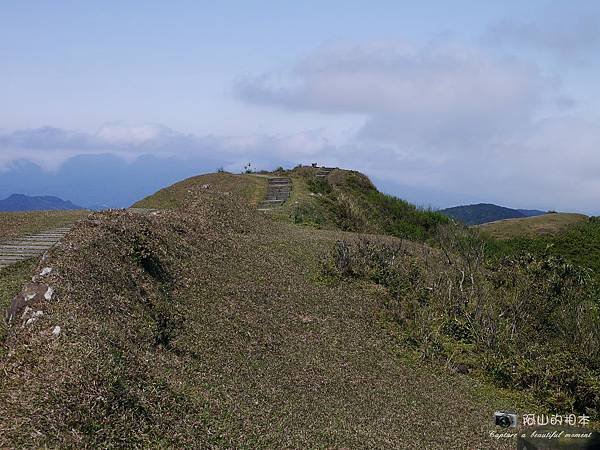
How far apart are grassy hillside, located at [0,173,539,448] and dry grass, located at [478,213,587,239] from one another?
28776 millimetres

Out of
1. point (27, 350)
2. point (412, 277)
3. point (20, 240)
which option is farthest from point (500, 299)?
point (20, 240)

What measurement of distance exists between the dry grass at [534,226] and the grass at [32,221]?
3211cm

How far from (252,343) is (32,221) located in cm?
1382

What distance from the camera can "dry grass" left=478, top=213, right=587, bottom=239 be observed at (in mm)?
43719

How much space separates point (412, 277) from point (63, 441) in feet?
46.9

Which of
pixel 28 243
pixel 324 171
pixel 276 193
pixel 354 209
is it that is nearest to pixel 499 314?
pixel 28 243

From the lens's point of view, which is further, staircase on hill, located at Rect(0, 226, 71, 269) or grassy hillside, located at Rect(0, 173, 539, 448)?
staircase on hill, located at Rect(0, 226, 71, 269)

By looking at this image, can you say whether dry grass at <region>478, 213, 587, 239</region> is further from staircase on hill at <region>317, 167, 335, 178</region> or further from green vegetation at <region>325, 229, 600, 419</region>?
green vegetation at <region>325, 229, 600, 419</region>

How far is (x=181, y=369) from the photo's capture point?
383 inches

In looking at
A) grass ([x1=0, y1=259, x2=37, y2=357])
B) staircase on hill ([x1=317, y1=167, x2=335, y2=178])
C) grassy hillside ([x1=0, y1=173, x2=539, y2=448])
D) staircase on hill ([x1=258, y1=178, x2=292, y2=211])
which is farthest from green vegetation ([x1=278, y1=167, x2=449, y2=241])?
grass ([x1=0, y1=259, x2=37, y2=357])

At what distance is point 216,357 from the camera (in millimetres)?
11008

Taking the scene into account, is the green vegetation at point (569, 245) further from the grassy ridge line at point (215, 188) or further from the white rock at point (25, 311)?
the white rock at point (25, 311)

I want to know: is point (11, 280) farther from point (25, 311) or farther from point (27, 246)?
point (27, 246)

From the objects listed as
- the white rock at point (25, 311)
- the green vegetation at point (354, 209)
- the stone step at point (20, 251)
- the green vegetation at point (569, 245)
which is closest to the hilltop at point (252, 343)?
the white rock at point (25, 311)
